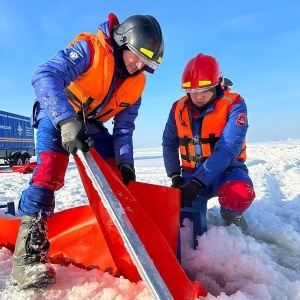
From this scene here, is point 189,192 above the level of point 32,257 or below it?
above

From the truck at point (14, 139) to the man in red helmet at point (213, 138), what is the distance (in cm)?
1399

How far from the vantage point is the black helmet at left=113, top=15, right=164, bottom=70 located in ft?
7.29

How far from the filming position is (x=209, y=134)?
3.02 m

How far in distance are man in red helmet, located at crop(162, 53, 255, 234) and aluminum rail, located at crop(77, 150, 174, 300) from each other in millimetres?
1090

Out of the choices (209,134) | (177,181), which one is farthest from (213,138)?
(177,181)

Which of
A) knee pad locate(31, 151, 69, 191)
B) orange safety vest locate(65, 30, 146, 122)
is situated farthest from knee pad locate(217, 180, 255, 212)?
knee pad locate(31, 151, 69, 191)

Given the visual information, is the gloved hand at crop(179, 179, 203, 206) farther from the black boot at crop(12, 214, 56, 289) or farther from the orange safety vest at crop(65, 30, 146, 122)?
the black boot at crop(12, 214, 56, 289)

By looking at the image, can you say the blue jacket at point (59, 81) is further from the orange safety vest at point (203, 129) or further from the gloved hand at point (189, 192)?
the orange safety vest at point (203, 129)

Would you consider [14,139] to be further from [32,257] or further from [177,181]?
[32,257]

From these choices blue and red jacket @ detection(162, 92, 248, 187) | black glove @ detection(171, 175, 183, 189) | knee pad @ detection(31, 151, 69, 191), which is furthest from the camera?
black glove @ detection(171, 175, 183, 189)

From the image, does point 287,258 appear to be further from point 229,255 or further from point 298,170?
point 298,170

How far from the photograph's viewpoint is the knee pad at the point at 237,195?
2.72 meters

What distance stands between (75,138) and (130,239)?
0.58m

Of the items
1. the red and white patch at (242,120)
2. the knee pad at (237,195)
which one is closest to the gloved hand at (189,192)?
the knee pad at (237,195)
